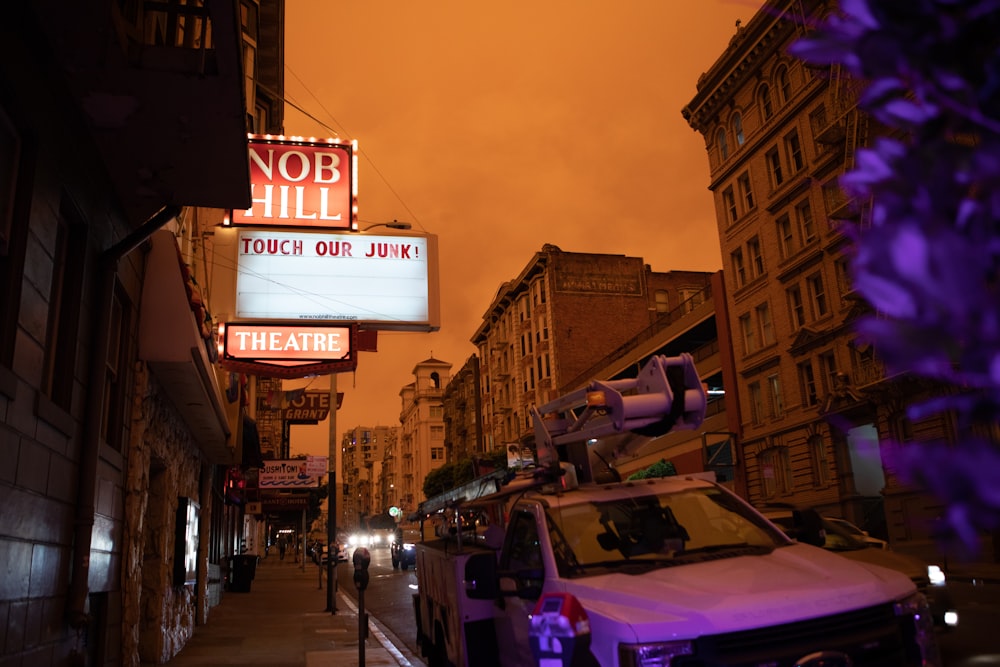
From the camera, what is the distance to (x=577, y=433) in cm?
673

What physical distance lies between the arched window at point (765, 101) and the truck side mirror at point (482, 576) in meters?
32.4

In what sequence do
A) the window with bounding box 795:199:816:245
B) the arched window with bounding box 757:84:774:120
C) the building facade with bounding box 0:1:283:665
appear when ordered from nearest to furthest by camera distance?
the building facade with bounding box 0:1:283:665 → the window with bounding box 795:199:816:245 → the arched window with bounding box 757:84:774:120

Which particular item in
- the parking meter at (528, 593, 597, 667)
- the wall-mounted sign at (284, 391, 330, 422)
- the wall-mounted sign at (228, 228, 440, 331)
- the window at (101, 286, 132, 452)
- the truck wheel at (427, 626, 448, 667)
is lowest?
the truck wheel at (427, 626, 448, 667)

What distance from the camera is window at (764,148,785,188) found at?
33.1m

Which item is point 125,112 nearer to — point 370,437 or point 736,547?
point 736,547

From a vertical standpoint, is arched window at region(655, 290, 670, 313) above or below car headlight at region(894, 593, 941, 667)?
above

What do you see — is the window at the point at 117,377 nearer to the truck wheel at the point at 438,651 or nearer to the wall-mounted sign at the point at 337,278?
the truck wheel at the point at 438,651

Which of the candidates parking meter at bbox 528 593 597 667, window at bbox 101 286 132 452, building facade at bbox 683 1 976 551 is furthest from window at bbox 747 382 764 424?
parking meter at bbox 528 593 597 667

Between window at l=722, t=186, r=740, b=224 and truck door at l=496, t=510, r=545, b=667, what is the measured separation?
3263 cm

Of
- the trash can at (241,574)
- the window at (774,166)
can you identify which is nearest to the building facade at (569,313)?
the window at (774,166)

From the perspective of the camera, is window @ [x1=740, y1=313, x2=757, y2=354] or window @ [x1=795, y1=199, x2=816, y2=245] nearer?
window @ [x1=795, y1=199, x2=816, y2=245]

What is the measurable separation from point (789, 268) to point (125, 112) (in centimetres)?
2896

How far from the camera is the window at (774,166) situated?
109 ft

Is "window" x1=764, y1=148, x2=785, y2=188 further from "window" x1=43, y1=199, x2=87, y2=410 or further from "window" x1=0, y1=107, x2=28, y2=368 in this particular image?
"window" x1=0, y1=107, x2=28, y2=368
